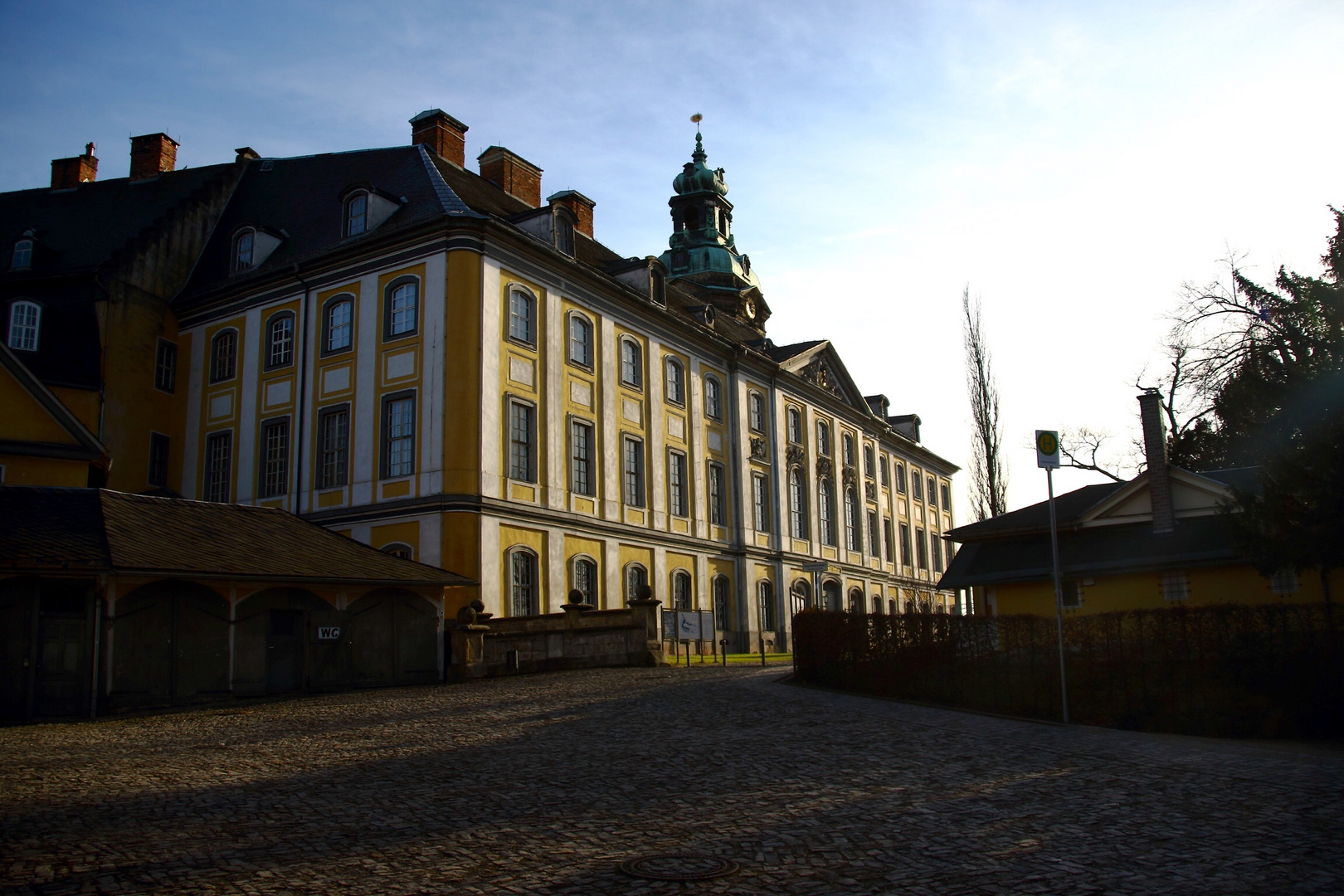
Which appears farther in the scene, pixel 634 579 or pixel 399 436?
pixel 634 579

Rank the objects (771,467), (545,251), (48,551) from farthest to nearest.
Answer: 1. (771,467)
2. (545,251)
3. (48,551)

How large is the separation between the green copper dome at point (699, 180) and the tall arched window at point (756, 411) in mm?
17829

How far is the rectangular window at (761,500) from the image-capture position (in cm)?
4278

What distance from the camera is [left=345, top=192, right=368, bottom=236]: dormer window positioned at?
103 ft

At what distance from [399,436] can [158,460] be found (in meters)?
9.66

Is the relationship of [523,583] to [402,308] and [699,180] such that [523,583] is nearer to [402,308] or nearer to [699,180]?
[402,308]

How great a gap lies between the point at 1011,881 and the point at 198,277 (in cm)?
3473

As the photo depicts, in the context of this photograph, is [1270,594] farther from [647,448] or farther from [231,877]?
[231,877]

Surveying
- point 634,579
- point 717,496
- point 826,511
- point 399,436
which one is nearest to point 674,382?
point 717,496

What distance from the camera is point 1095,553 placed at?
92.1 feet

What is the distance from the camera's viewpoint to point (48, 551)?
1739 centimetres

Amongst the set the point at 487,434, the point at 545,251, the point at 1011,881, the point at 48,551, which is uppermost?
the point at 545,251

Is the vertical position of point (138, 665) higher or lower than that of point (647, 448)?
lower

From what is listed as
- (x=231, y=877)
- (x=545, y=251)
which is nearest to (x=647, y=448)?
(x=545, y=251)
